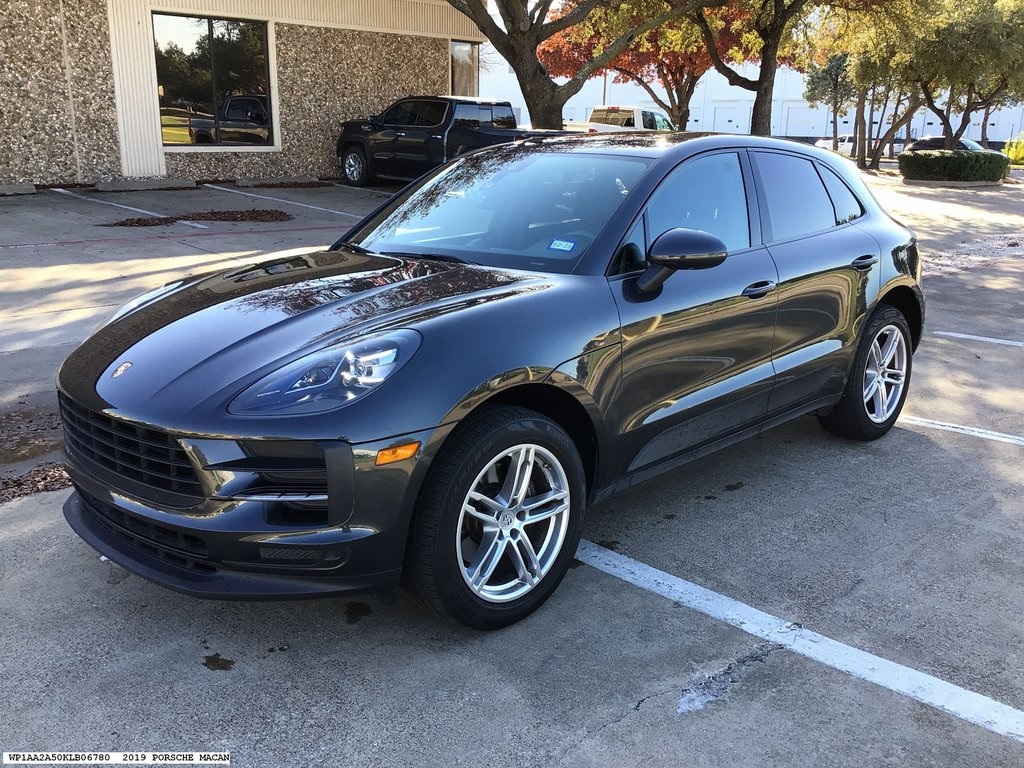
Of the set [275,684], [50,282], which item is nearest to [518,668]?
[275,684]

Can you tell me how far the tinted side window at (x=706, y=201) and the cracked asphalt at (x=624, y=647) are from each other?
134 cm

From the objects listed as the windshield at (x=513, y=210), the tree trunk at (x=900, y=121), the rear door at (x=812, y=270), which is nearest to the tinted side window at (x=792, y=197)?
the rear door at (x=812, y=270)

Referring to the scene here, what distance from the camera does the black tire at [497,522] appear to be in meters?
2.83

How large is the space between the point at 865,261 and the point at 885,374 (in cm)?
81

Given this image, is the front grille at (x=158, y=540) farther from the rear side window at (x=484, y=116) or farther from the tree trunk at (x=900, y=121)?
the tree trunk at (x=900, y=121)

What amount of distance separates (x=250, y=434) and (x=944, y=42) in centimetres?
2922

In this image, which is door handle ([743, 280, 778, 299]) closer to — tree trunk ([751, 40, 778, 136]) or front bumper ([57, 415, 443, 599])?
front bumper ([57, 415, 443, 599])

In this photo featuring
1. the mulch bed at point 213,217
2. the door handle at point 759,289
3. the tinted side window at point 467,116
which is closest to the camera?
the door handle at point 759,289

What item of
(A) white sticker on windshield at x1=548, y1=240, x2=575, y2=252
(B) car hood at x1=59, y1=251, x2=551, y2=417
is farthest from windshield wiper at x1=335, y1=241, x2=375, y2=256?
(A) white sticker on windshield at x1=548, y1=240, x2=575, y2=252

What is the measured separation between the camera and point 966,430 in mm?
5383

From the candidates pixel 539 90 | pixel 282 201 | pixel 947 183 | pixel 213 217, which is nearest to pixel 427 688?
pixel 213 217

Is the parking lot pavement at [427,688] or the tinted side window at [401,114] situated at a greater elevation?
the tinted side window at [401,114]

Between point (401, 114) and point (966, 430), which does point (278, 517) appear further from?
point (401, 114)

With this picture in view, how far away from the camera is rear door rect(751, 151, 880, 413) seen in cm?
427
